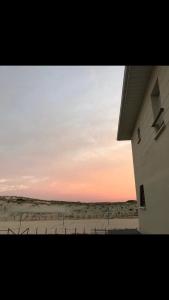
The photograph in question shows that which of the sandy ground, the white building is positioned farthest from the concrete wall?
the sandy ground

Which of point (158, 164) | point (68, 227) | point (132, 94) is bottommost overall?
point (68, 227)

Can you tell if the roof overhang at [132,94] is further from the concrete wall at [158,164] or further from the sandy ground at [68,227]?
the sandy ground at [68,227]

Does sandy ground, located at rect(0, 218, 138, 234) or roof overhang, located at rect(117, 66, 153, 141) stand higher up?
roof overhang, located at rect(117, 66, 153, 141)

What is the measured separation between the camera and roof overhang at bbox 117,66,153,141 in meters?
6.43

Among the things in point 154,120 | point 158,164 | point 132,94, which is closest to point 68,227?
point 132,94

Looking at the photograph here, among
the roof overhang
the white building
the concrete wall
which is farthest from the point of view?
the roof overhang

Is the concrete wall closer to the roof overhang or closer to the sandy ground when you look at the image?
the roof overhang

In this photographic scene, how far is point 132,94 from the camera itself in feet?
25.3

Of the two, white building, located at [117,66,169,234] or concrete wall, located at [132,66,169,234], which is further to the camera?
white building, located at [117,66,169,234]

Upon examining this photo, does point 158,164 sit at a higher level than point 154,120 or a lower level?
lower

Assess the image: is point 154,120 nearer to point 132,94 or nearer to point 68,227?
point 132,94
